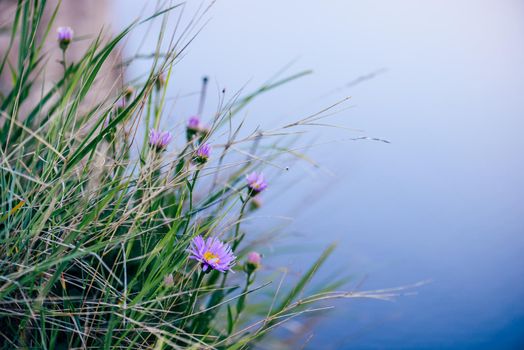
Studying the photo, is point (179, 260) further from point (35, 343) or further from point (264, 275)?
point (264, 275)

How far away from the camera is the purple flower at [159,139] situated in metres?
0.85

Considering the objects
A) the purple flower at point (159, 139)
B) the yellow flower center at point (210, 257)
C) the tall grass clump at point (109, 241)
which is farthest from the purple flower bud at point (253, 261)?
the purple flower at point (159, 139)

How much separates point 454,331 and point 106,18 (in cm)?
171

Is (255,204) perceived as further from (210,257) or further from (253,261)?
(210,257)

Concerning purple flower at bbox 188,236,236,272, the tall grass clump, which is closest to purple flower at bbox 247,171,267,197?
the tall grass clump

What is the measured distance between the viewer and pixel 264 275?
1.49 meters

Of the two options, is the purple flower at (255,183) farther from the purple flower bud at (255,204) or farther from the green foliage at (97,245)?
the purple flower bud at (255,204)

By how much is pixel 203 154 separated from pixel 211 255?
149mm

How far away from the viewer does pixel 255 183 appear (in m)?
0.88

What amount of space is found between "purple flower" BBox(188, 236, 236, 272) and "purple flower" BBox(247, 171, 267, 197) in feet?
0.42

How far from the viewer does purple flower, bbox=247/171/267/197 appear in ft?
2.89

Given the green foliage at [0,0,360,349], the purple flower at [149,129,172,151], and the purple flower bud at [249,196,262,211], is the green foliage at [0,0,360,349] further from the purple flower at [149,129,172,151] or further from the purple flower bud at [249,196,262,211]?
the purple flower bud at [249,196,262,211]

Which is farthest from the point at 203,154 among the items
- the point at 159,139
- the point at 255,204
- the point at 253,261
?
the point at 255,204

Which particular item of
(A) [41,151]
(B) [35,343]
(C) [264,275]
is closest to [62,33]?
(A) [41,151]
